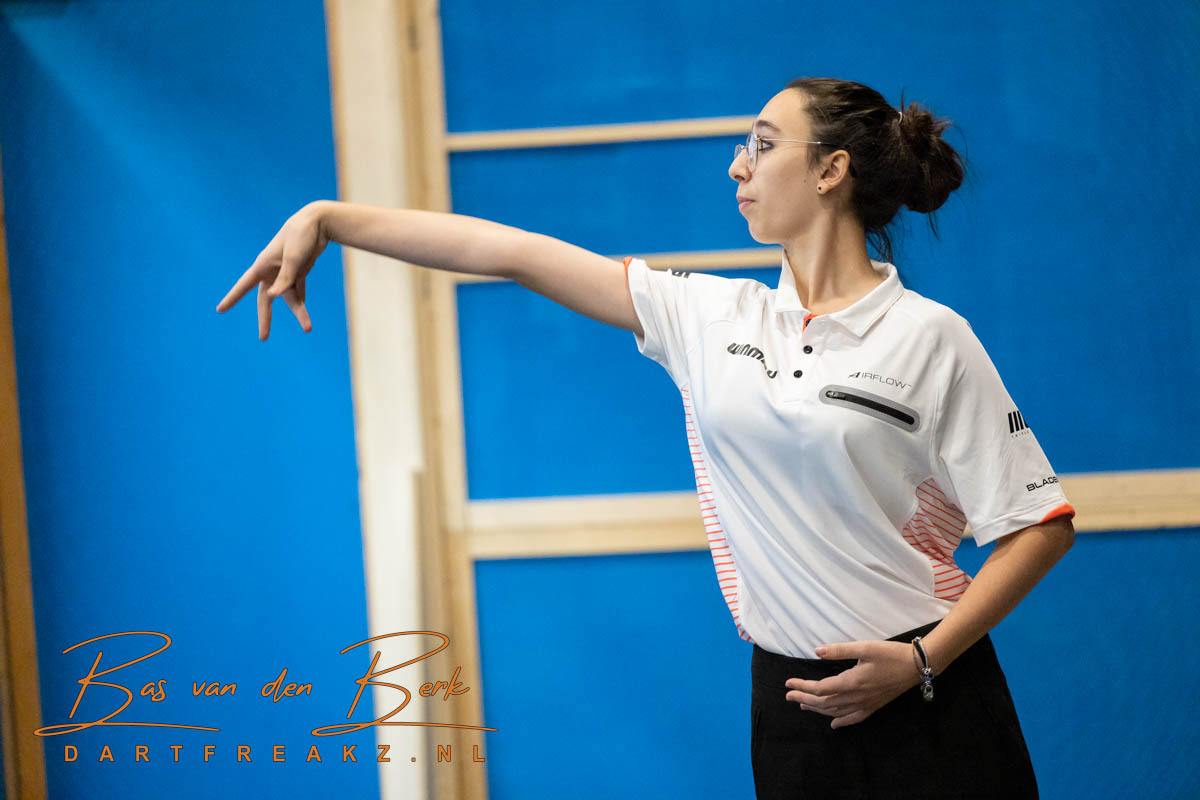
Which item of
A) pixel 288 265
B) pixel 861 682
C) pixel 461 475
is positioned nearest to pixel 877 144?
pixel 861 682

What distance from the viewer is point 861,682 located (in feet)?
3.93

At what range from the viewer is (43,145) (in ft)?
7.71

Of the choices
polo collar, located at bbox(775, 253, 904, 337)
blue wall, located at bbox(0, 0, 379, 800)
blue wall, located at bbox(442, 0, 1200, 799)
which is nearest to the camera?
polo collar, located at bbox(775, 253, 904, 337)

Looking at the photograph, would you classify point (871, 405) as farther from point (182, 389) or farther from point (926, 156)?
point (182, 389)

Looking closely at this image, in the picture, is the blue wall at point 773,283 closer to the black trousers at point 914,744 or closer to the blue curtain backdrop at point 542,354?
the blue curtain backdrop at point 542,354

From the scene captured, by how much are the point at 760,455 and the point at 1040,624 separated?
4.41ft

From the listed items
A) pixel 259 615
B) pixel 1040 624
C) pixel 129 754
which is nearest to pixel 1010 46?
pixel 1040 624

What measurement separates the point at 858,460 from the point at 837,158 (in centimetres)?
44

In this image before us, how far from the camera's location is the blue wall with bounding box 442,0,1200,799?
218 cm

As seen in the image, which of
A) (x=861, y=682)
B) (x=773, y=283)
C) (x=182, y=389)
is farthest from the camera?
(x=182, y=389)

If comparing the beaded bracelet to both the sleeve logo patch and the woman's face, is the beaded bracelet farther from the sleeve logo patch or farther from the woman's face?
the woman's face

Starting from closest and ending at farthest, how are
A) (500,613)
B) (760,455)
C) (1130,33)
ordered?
(760,455), (1130,33), (500,613)

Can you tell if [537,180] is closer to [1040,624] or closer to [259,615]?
[259,615]

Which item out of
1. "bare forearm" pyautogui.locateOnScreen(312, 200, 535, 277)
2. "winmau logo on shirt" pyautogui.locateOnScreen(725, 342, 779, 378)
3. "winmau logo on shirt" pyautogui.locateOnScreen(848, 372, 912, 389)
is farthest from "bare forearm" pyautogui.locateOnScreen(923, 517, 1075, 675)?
"bare forearm" pyautogui.locateOnScreen(312, 200, 535, 277)
